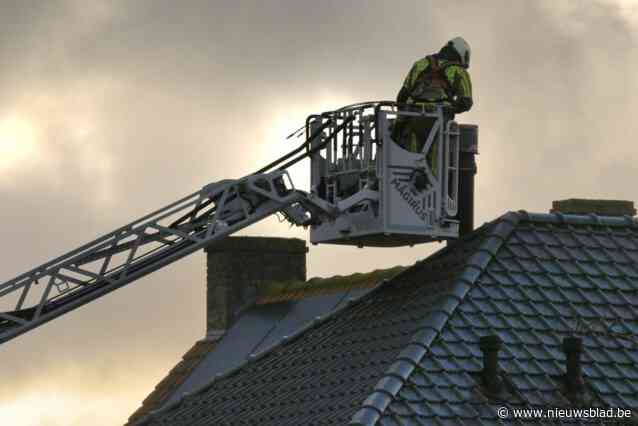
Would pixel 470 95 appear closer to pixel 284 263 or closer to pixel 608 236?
pixel 608 236

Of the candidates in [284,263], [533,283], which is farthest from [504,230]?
[284,263]

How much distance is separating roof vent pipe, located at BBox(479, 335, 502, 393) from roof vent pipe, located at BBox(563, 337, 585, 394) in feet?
4.61

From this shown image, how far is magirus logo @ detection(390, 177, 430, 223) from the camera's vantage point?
6234cm

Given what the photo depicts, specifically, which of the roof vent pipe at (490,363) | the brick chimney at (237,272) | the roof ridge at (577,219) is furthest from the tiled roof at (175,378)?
the roof vent pipe at (490,363)

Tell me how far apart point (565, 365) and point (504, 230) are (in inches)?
158

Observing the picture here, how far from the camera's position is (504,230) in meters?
60.6

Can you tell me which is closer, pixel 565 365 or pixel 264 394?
pixel 565 365

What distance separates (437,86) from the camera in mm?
63531

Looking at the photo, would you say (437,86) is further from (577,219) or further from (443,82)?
(577,219)

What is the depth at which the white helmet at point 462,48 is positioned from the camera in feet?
208

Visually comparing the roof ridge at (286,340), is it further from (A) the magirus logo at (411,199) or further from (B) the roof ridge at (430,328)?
(B) the roof ridge at (430,328)

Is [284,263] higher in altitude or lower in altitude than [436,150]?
lower

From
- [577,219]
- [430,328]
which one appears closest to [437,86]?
[577,219]

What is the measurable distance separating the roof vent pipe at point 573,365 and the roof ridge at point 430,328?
2.49m
